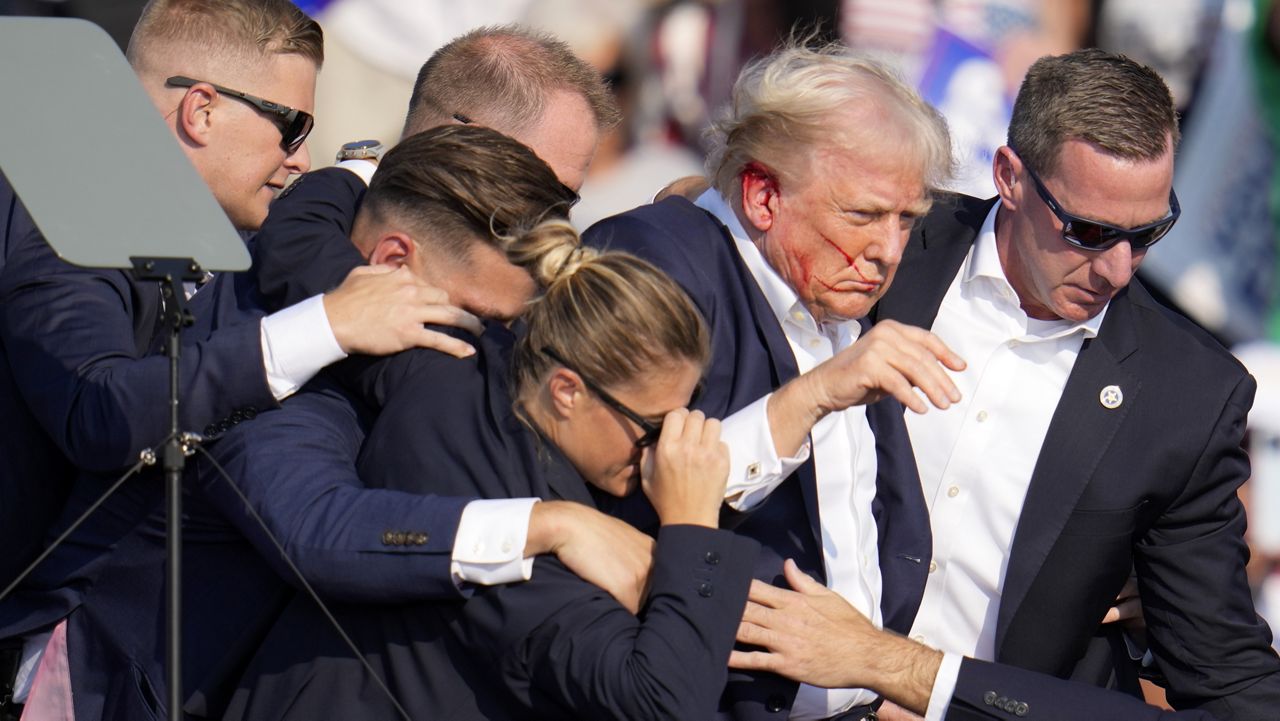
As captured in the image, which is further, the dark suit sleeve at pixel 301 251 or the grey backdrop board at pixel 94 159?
the dark suit sleeve at pixel 301 251

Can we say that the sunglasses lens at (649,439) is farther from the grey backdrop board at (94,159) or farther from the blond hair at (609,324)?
the grey backdrop board at (94,159)

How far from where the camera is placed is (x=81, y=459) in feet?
8.50

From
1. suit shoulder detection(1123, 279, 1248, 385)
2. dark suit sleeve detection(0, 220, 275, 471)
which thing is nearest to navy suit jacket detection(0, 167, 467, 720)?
dark suit sleeve detection(0, 220, 275, 471)

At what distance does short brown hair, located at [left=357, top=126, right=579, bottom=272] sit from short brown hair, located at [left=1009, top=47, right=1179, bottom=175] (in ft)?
4.27

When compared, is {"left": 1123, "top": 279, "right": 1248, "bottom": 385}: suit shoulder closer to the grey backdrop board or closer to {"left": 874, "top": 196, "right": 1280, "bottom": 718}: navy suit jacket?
{"left": 874, "top": 196, "right": 1280, "bottom": 718}: navy suit jacket

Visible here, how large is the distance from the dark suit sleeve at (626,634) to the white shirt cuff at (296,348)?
1.58ft

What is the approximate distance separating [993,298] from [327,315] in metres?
1.71

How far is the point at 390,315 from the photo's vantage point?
8.34 feet

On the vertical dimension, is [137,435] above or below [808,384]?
below

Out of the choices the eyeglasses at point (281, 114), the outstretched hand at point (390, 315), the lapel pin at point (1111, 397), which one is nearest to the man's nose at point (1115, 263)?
the lapel pin at point (1111, 397)

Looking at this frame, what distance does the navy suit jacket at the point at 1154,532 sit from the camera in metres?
3.38

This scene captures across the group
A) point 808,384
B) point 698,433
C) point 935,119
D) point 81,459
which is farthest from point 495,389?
point 935,119

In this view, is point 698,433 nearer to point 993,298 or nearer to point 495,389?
point 495,389

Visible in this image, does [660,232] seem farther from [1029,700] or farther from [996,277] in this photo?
[1029,700]
